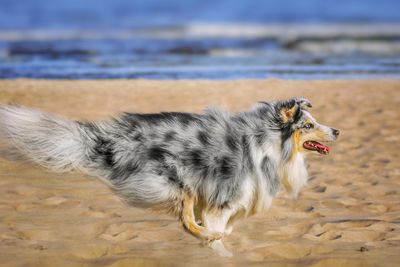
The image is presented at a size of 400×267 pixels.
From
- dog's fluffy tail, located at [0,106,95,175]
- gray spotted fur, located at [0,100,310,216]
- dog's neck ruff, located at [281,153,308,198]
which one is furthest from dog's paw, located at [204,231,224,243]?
dog's fluffy tail, located at [0,106,95,175]

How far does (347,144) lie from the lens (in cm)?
965

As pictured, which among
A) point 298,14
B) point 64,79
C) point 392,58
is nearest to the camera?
point 64,79

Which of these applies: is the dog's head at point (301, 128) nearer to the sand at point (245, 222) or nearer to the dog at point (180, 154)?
the dog at point (180, 154)

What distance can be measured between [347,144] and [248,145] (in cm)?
457

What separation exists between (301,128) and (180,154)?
91cm

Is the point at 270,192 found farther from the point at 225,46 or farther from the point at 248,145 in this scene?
the point at 225,46

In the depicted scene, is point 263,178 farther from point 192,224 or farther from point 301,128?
point 192,224

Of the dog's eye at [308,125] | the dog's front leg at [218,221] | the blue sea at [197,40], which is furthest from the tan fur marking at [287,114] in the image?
the blue sea at [197,40]

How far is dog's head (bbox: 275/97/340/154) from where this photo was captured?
17.7 ft

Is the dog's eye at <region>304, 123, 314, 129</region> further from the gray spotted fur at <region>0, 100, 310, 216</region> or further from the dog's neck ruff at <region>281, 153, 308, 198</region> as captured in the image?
the gray spotted fur at <region>0, 100, 310, 216</region>

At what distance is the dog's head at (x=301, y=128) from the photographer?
5.40 meters

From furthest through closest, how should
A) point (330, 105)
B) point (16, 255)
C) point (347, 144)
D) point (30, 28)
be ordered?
point (30, 28)
point (330, 105)
point (347, 144)
point (16, 255)

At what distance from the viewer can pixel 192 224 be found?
5.27m

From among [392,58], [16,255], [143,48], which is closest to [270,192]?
[16,255]
